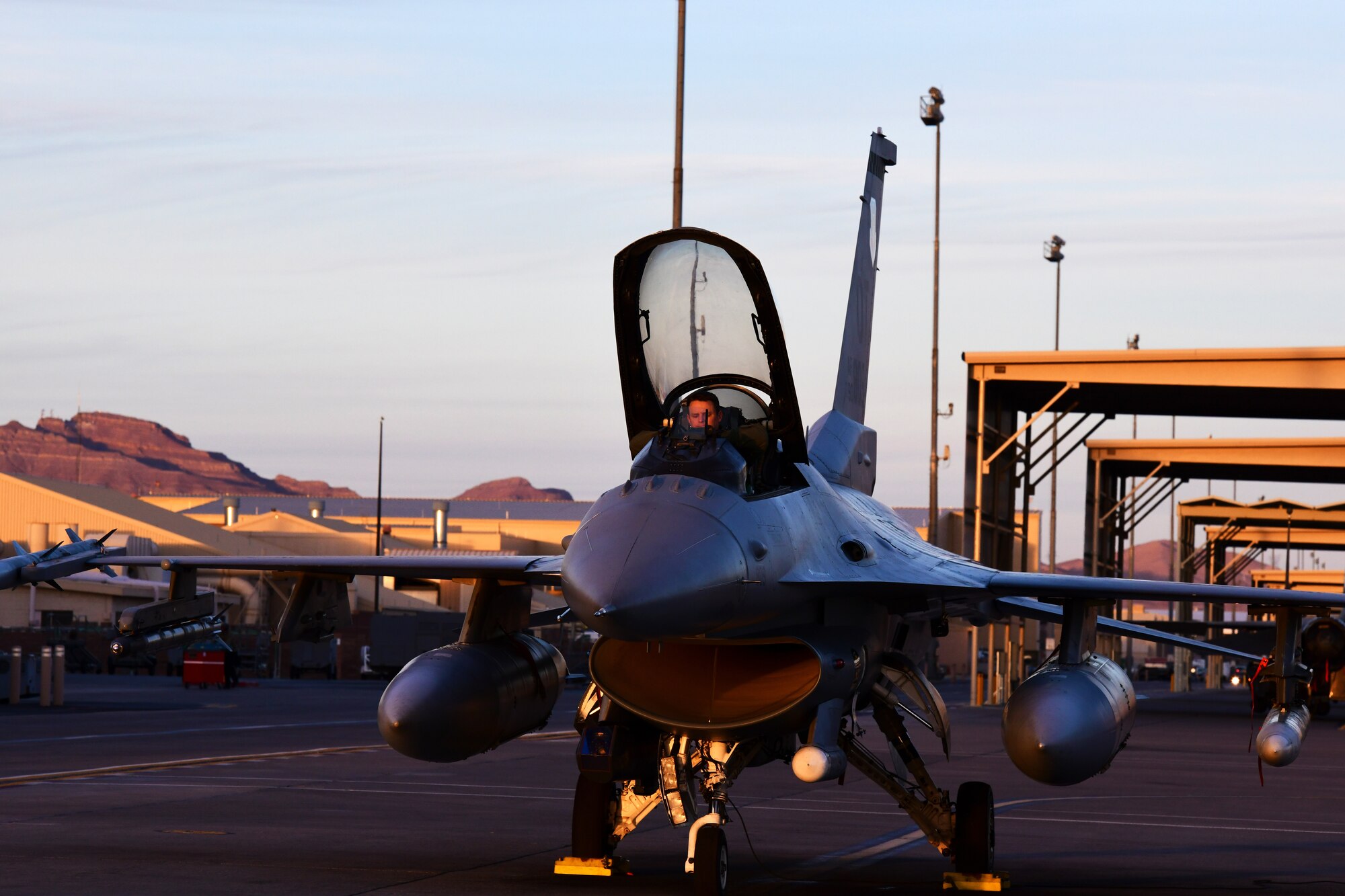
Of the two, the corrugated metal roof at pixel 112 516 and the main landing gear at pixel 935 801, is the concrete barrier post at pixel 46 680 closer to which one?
the main landing gear at pixel 935 801

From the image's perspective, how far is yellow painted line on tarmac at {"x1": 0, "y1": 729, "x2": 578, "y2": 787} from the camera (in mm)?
20156

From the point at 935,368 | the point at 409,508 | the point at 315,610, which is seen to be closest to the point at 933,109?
the point at 935,368

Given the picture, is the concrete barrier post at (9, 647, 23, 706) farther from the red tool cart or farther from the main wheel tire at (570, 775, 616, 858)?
the main wheel tire at (570, 775, 616, 858)

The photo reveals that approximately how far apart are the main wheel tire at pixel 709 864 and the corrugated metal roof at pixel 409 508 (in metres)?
106

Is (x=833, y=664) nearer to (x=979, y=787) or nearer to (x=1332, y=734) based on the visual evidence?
(x=979, y=787)

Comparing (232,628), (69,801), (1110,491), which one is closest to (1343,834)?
(69,801)

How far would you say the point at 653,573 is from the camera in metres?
9.41

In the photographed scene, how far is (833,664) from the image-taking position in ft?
36.2

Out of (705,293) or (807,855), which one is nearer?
(705,293)

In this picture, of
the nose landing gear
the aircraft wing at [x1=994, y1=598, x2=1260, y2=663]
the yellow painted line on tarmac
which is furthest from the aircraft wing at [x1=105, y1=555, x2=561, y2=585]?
the yellow painted line on tarmac

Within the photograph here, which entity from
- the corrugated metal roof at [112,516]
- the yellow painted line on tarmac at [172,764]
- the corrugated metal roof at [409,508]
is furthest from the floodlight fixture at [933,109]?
the corrugated metal roof at [409,508]

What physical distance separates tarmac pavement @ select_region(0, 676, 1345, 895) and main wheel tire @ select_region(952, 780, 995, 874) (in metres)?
0.33

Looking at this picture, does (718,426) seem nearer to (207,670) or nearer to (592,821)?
(592,821)

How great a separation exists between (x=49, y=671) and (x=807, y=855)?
2821cm
